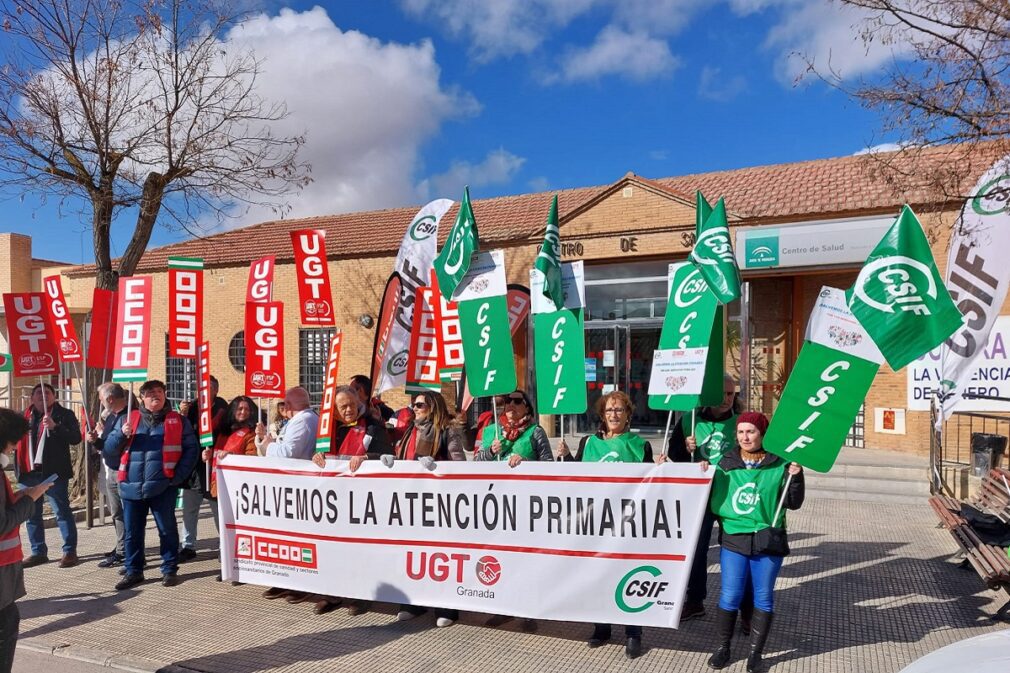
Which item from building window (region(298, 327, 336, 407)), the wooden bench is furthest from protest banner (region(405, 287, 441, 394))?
building window (region(298, 327, 336, 407))

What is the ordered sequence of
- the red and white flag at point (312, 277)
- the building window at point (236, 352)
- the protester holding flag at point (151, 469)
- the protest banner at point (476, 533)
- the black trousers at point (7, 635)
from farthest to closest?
the building window at point (236, 352) < the red and white flag at point (312, 277) < the protester holding flag at point (151, 469) < the protest banner at point (476, 533) < the black trousers at point (7, 635)

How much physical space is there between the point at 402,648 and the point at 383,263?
1373 centimetres

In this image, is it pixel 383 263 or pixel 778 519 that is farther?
pixel 383 263

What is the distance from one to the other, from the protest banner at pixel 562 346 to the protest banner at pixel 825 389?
4.92 ft

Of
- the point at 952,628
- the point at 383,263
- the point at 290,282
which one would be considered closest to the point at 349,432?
the point at 952,628

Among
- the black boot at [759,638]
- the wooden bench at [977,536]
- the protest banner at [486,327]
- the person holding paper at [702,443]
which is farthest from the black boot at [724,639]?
the protest banner at [486,327]

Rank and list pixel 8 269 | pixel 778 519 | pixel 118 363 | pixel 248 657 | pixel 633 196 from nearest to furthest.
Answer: pixel 778 519
pixel 248 657
pixel 118 363
pixel 633 196
pixel 8 269

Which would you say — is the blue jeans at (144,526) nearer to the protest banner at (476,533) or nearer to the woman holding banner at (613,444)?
the protest banner at (476,533)

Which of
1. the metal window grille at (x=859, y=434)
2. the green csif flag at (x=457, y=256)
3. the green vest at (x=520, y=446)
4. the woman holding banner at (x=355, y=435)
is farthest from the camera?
the metal window grille at (x=859, y=434)

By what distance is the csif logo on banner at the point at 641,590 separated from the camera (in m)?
4.50

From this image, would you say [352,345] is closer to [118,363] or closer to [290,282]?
[290,282]

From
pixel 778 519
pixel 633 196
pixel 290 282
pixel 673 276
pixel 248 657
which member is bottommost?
pixel 248 657

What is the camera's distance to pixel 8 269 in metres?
24.2

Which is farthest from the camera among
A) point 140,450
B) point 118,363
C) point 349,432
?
point 118,363
